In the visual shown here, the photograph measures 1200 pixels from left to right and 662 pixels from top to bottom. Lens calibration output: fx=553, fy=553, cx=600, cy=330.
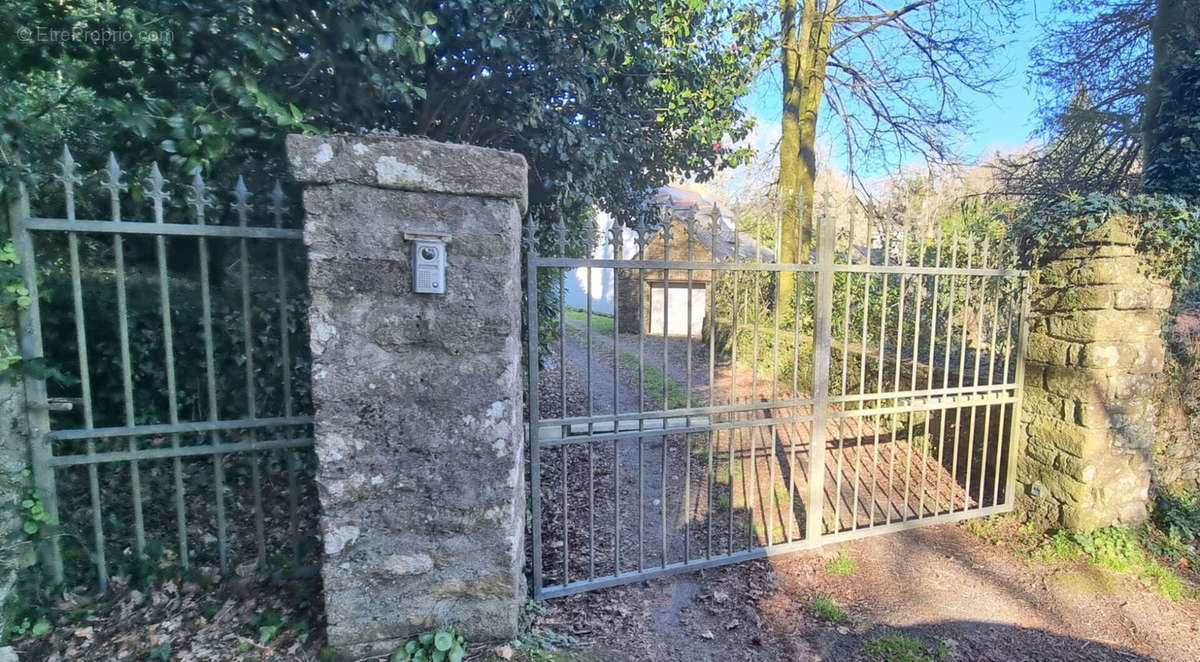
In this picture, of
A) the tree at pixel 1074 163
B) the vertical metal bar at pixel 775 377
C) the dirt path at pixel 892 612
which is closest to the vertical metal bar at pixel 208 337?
the dirt path at pixel 892 612

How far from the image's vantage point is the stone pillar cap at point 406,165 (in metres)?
2.08

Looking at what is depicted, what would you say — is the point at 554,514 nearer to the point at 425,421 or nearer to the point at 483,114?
the point at 425,421

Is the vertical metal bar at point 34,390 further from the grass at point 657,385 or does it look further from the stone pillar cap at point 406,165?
the grass at point 657,385

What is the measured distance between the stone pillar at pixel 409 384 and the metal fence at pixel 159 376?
44 cm

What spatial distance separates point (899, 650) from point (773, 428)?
4.49ft

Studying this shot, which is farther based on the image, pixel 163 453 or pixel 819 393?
pixel 819 393

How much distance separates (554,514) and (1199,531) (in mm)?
4684

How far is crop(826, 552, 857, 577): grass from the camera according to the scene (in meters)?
3.52

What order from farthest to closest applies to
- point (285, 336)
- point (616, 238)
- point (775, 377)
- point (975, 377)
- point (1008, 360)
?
point (1008, 360), point (975, 377), point (775, 377), point (616, 238), point (285, 336)

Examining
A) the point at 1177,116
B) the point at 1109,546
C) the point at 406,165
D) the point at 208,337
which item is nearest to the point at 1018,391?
the point at 1109,546

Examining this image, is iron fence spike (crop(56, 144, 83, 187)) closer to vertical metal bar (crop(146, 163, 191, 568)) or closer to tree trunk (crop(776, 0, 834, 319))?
vertical metal bar (crop(146, 163, 191, 568))

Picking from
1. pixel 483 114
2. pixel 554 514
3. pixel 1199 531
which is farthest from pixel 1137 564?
pixel 483 114

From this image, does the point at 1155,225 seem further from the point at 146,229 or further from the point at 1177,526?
the point at 146,229

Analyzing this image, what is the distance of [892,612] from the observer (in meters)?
3.16
